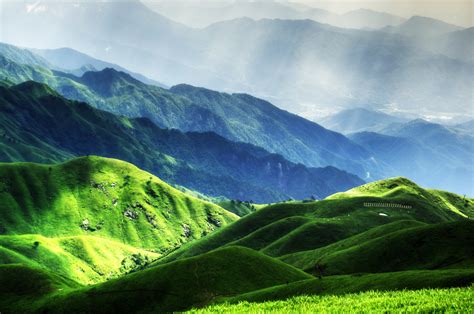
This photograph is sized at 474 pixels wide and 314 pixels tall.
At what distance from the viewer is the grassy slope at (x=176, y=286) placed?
130 meters

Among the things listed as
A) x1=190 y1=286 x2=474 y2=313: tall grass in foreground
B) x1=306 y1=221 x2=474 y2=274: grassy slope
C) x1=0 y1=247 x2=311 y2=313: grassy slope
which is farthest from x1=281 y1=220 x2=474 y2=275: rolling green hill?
x1=190 y1=286 x2=474 y2=313: tall grass in foreground

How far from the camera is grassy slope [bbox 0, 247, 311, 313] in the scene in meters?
130

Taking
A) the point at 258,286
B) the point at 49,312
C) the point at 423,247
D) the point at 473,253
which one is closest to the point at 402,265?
the point at 423,247

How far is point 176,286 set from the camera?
13538cm

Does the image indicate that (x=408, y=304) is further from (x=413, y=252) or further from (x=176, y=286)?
(x=413, y=252)

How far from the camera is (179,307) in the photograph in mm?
124875

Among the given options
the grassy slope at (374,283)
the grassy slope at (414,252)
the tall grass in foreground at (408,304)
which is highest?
the tall grass in foreground at (408,304)

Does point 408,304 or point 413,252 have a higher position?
point 408,304

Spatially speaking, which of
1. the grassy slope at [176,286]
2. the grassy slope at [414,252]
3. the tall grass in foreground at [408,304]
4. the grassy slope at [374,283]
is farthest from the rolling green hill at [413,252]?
the tall grass in foreground at [408,304]

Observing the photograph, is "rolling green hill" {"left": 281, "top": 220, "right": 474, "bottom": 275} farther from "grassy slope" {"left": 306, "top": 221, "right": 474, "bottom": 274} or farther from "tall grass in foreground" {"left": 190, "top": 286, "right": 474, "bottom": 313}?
"tall grass in foreground" {"left": 190, "top": 286, "right": 474, "bottom": 313}

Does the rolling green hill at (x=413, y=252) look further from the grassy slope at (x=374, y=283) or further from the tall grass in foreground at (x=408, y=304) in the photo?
the tall grass in foreground at (x=408, y=304)

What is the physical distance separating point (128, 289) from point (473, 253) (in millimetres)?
107594

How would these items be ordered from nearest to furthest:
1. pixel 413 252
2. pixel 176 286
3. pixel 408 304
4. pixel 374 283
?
pixel 408 304 < pixel 374 283 < pixel 176 286 < pixel 413 252

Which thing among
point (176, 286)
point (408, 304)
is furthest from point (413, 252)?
point (408, 304)
